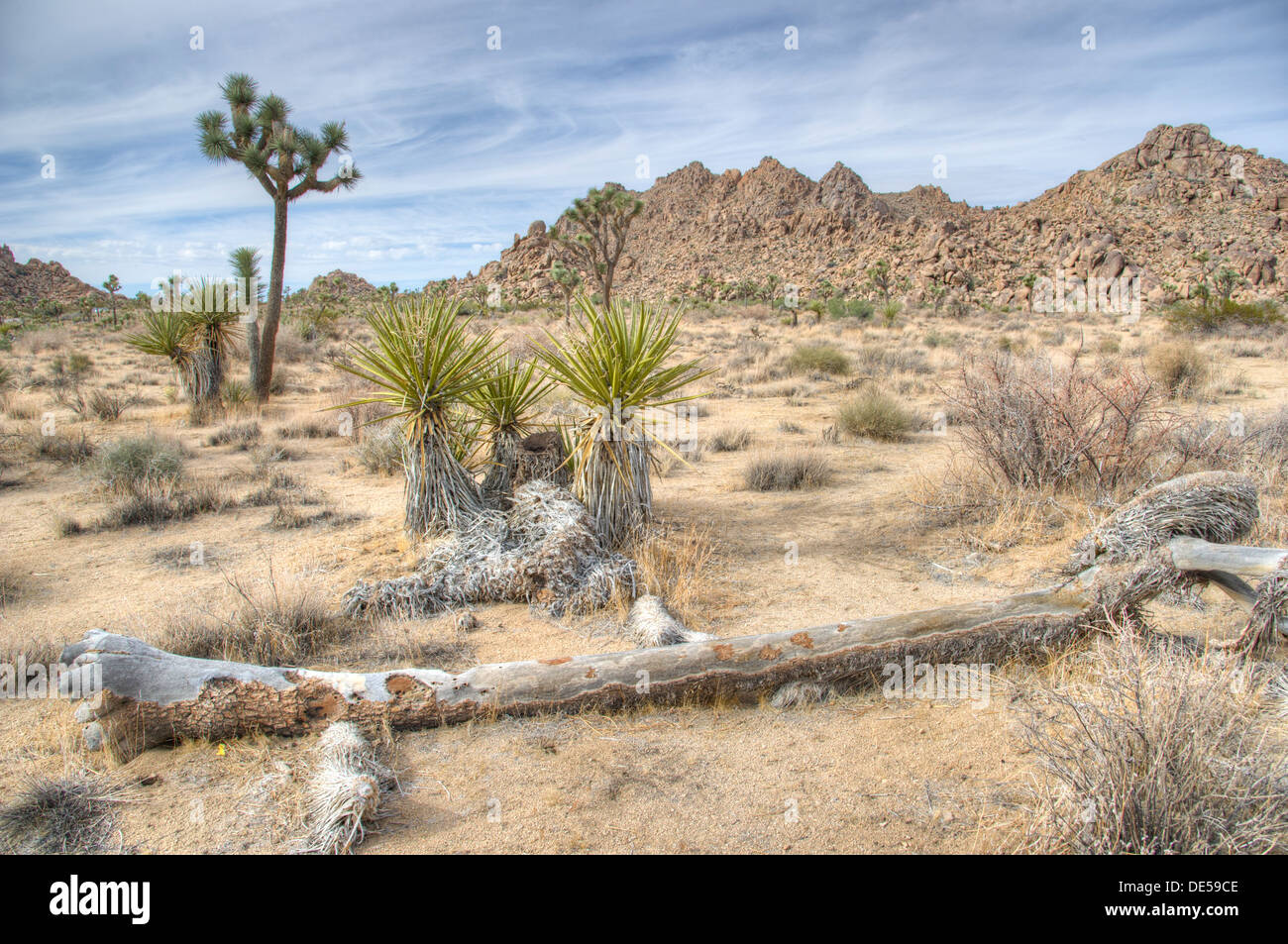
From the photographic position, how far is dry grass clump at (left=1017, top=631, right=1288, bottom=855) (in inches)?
89.7

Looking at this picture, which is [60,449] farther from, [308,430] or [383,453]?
[383,453]

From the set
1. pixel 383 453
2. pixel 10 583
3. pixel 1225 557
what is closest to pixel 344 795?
pixel 1225 557

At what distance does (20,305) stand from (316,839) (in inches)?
2402

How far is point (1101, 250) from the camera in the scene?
175 feet

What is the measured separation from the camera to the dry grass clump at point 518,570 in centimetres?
511

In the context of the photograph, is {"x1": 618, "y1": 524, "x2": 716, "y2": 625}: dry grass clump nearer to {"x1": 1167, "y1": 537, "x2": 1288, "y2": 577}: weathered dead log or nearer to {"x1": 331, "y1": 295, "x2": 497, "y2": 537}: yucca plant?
{"x1": 331, "y1": 295, "x2": 497, "y2": 537}: yucca plant

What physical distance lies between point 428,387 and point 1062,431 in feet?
18.4

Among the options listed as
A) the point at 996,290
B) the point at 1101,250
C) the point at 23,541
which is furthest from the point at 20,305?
the point at 1101,250

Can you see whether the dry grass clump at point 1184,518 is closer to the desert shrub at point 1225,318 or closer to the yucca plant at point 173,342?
the yucca plant at point 173,342

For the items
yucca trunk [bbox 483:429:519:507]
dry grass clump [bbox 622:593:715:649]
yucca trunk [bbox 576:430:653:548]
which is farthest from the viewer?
yucca trunk [bbox 483:429:519:507]

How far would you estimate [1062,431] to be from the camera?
6578 millimetres

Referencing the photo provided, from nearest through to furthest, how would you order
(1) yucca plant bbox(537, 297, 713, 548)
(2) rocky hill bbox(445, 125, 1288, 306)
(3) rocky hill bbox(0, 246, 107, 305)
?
(1) yucca plant bbox(537, 297, 713, 548) < (2) rocky hill bbox(445, 125, 1288, 306) < (3) rocky hill bbox(0, 246, 107, 305)

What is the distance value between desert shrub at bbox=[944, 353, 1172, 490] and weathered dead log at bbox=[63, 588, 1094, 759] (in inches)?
119

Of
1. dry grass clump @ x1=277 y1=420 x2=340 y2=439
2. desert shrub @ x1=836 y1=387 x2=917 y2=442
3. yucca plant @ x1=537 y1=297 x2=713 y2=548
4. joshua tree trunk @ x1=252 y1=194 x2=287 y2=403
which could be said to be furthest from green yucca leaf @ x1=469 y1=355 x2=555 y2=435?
joshua tree trunk @ x1=252 y1=194 x2=287 y2=403
